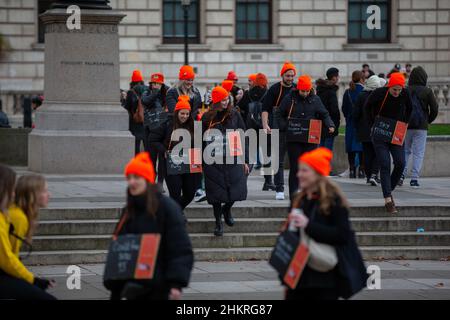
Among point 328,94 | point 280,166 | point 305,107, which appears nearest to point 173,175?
point 305,107

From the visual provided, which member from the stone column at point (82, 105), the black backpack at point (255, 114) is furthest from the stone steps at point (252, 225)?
the stone column at point (82, 105)

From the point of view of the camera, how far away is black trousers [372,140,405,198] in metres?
14.6

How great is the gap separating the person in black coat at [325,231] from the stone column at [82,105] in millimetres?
11143

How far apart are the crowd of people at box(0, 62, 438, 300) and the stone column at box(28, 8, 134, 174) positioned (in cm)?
52

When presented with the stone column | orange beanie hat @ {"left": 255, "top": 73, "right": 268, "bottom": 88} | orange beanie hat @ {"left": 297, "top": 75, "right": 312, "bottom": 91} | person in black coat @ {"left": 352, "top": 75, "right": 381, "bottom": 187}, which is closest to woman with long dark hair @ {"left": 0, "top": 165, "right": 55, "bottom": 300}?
orange beanie hat @ {"left": 297, "top": 75, "right": 312, "bottom": 91}

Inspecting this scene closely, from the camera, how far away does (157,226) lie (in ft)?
25.3

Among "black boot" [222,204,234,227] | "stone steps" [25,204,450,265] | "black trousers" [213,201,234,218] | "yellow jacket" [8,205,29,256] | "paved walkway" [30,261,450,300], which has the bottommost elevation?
"paved walkway" [30,261,450,300]

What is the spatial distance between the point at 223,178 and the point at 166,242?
5671 mm

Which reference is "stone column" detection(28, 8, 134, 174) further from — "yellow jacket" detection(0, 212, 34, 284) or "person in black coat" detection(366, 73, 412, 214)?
"yellow jacket" detection(0, 212, 34, 284)

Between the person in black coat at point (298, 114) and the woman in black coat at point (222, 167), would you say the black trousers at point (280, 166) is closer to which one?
the person in black coat at point (298, 114)

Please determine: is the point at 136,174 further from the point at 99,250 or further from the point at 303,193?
the point at 99,250

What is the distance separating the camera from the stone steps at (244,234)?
1338cm

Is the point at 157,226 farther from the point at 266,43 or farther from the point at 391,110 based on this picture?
the point at 266,43
